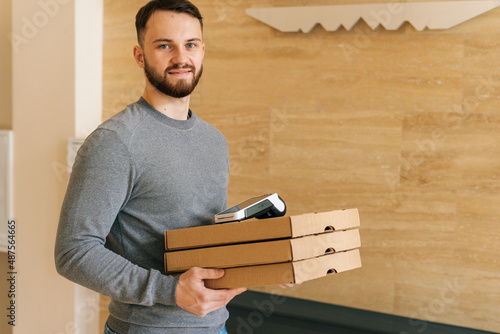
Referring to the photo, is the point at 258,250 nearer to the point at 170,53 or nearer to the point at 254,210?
the point at 254,210

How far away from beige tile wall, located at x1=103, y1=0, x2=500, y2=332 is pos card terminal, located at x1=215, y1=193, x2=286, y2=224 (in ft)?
3.40

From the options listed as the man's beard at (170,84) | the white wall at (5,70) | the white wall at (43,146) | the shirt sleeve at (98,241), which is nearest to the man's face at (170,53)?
the man's beard at (170,84)

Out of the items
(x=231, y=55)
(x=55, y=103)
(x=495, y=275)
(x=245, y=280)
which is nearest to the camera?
(x=245, y=280)

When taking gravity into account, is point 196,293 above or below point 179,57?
below

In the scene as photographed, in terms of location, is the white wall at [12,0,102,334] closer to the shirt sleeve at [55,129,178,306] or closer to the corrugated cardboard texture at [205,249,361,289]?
the shirt sleeve at [55,129,178,306]

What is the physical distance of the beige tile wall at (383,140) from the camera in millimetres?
2318

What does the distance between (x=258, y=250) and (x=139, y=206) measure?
36cm

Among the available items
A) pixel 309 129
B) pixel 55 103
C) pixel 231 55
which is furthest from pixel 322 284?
pixel 55 103

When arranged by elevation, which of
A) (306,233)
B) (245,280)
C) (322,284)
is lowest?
(322,284)

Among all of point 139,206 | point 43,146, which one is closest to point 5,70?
point 43,146

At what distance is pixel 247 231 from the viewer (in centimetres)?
138

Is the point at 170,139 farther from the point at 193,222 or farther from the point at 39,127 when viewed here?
the point at 39,127

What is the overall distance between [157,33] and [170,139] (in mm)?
307

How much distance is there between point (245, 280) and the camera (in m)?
1.37
